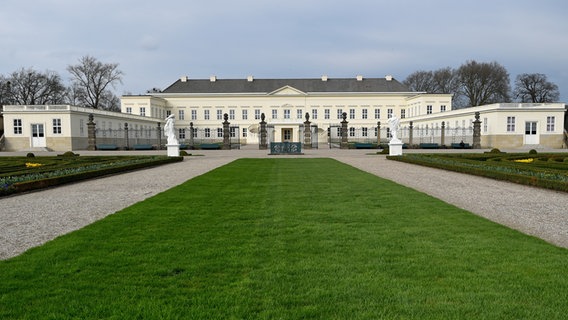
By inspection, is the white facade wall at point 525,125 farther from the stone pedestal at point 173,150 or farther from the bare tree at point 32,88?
the bare tree at point 32,88

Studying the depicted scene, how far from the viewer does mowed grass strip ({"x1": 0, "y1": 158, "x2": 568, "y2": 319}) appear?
3225 mm

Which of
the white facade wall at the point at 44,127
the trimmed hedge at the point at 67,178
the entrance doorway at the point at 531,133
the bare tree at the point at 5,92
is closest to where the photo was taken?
the trimmed hedge at the point at 67,178

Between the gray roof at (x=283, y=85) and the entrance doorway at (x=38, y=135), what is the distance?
104 ft

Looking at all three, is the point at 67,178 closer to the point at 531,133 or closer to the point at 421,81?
the point at 531,133

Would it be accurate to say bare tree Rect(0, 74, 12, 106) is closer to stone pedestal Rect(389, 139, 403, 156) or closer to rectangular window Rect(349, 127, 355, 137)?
rectangular window Rect(349, 127, 355, 137)

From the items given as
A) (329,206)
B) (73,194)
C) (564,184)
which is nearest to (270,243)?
(329,206)

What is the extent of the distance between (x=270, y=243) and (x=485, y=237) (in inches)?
105

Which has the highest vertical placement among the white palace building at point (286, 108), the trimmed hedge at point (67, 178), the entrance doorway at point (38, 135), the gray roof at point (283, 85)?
the gray roof at point (283, 85)

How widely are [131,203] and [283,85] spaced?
2596 inches

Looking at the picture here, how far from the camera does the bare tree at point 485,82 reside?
212ft

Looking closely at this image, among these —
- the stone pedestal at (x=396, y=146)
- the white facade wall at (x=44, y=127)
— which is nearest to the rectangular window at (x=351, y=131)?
the white facade wall at (x=44, y=127)

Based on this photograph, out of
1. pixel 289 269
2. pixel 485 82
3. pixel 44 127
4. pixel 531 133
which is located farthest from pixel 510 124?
pixel 44 127

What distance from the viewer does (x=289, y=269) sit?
409 cm

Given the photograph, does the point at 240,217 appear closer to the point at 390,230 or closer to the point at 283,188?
the point at 390,230
